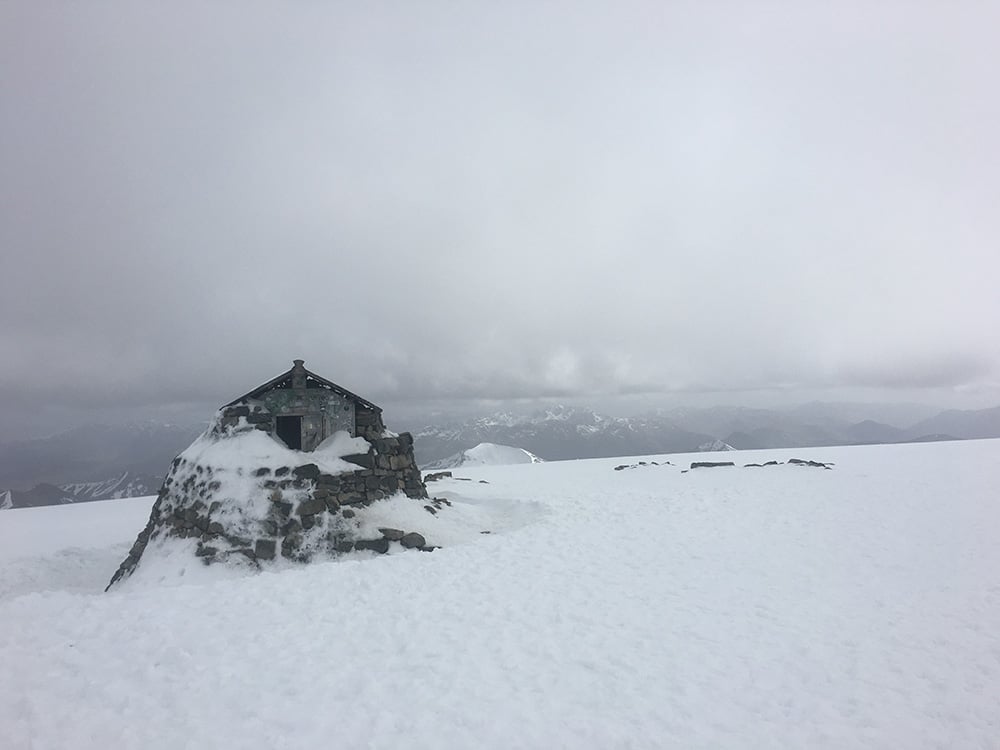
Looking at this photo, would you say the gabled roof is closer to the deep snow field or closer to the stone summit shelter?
the stone summit shelter

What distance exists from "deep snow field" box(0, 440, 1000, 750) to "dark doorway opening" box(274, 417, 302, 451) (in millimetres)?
6746

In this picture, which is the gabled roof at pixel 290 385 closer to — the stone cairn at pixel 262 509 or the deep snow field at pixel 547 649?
the stone cairn at pixel 262 509

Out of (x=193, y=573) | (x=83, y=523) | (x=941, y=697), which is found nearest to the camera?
(x=941, y=697)

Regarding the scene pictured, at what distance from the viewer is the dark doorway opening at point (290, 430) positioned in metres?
23.2

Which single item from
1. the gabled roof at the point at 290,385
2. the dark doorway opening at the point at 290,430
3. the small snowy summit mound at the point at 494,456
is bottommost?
the small snowy summit mound at the point at 494,456

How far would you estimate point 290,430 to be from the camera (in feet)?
77.8

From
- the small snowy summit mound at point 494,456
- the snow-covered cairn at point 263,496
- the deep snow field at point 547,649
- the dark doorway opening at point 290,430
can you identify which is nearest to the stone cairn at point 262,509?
the snow-covered cairn at point 263,496

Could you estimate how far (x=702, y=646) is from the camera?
33.6ft

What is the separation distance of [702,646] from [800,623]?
9.75 feet

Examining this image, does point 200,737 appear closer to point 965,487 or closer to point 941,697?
point 941,697

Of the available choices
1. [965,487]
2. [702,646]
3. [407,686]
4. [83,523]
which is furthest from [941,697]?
[83,523]

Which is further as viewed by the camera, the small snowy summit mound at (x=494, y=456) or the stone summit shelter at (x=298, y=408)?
the small snowy summit mound at (x=494, y=456)

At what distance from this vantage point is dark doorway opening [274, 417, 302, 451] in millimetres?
23234

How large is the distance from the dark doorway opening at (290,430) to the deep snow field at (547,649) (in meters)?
6.75
